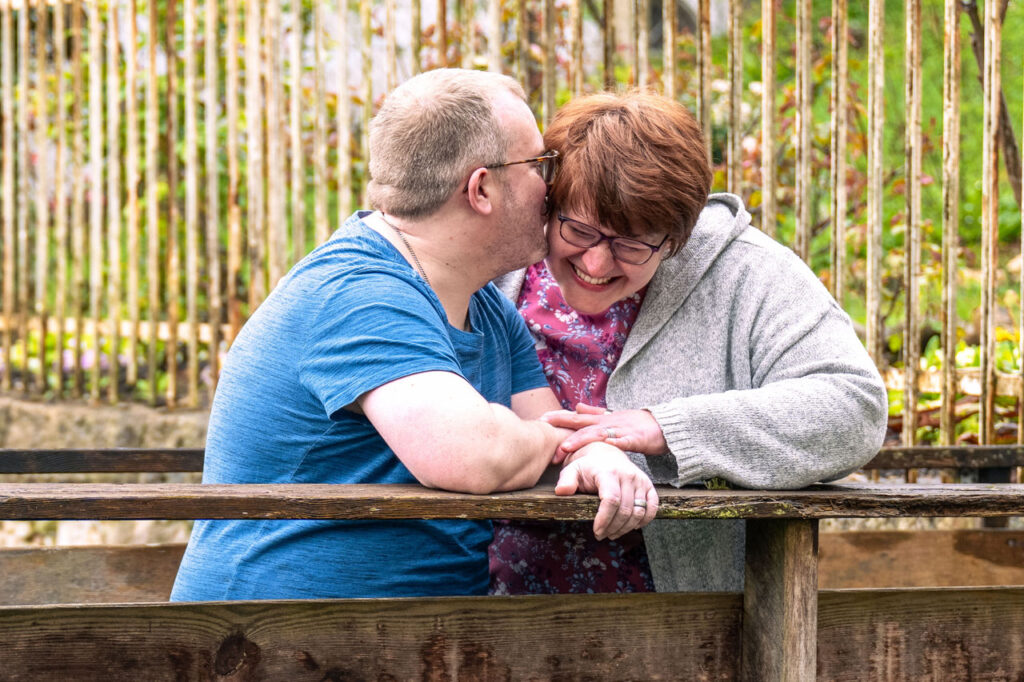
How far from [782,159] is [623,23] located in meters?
2.91

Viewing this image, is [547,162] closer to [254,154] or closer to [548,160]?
[548,160]

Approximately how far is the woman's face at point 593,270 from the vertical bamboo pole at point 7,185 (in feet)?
11.9

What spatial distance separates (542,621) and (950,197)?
6.58ft

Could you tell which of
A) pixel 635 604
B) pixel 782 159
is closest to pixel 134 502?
pixel 635 604

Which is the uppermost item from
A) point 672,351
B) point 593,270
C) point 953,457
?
point 593,270

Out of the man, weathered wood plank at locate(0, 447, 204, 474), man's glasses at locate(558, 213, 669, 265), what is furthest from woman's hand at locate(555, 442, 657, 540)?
weathered wood plank at locate(0, 447, 204, 474)

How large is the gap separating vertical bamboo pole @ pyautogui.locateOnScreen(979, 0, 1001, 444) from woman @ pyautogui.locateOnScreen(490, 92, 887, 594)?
3.92ft

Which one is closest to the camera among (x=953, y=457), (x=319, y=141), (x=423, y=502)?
(x=423, y=502)

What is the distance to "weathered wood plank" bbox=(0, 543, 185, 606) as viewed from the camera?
2395mm

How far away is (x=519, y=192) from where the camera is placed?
1870 millimetres

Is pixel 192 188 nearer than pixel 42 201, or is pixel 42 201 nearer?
pixel 192 188

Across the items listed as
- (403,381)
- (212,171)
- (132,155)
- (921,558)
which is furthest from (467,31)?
(403,381)

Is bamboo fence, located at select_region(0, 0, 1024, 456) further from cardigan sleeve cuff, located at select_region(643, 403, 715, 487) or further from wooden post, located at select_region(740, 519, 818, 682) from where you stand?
wooden post, located at select_region(740, 519, 818, 682)

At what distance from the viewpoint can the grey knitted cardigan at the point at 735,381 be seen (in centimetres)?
174
